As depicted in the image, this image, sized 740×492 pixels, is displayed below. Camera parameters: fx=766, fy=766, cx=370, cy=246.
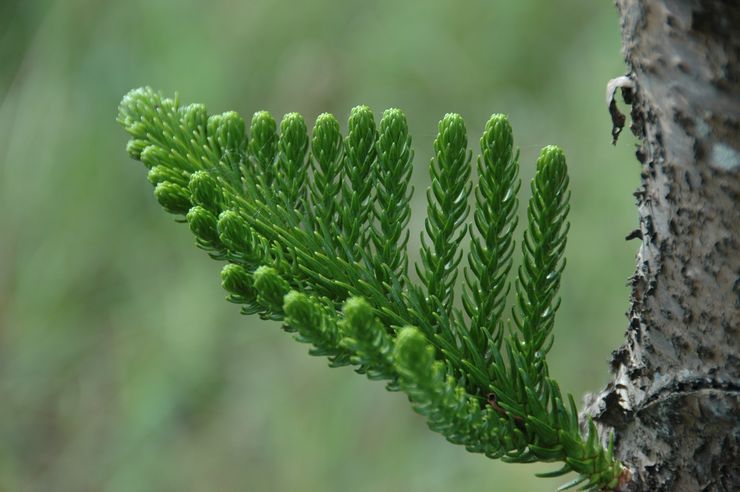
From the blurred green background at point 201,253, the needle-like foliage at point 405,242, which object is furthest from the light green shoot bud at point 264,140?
the blurred green background at point 201,253

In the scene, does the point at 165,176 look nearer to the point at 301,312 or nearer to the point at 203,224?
the point at 203,224

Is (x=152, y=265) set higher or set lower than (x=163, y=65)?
lower

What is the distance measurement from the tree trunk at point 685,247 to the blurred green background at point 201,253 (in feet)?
4.89

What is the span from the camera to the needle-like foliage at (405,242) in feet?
1.64

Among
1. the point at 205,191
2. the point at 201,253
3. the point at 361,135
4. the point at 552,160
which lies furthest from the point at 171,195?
the point at 201,253

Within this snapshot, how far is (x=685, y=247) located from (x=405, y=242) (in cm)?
18

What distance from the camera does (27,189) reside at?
6.95 ft

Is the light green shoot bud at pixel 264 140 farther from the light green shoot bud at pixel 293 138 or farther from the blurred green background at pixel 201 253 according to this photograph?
the blurred green background at pixel 201 253

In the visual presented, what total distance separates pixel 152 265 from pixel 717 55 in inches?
79.9

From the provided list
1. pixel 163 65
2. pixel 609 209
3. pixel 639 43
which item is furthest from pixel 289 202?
pixel 163 65

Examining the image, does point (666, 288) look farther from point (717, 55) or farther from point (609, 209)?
point (609, 209)

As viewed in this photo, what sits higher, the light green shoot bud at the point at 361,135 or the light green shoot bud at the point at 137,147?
the light green shoot bud at the point at 361,135

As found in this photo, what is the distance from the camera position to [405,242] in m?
0.54

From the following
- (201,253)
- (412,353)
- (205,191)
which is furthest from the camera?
(201,253)
